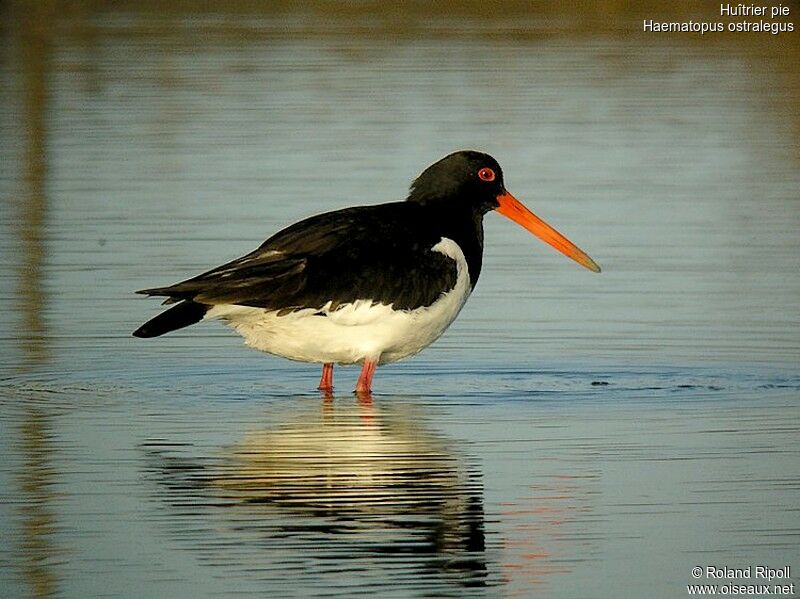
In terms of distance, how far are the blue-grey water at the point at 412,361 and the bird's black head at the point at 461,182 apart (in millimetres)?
865

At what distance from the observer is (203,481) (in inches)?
330

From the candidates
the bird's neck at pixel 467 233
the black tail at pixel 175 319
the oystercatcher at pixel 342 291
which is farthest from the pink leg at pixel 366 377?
the black tail at pixel 175 319

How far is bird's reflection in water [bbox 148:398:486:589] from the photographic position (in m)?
7.19

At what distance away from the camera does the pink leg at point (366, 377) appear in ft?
34.2

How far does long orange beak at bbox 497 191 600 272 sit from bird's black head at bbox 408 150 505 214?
14 cm

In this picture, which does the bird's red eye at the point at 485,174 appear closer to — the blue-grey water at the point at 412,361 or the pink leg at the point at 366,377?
the blue-grey water at the point at 412,361

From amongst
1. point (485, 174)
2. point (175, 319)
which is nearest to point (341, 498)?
point (175, 319)

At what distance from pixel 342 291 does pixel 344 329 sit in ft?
0.66

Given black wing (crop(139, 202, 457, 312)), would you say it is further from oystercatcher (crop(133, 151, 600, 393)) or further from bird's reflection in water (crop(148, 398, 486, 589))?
bird's reflection in water (crop(148, 398, 486, 589))

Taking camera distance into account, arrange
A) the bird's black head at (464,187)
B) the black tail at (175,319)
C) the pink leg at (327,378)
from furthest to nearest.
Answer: the bird's black head at (464,187)
the pink leg at (327,378)
the black tail at (175,319)

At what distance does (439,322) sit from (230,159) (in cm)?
882

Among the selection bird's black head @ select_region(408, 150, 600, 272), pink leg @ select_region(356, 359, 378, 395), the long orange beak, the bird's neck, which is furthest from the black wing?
the long orange beak

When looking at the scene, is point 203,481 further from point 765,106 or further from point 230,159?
point 765,106

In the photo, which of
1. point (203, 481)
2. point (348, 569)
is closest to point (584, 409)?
point (203, 481)
